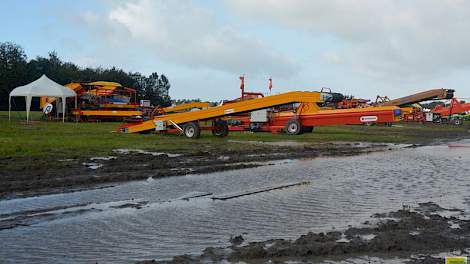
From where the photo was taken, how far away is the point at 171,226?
24.7 ft

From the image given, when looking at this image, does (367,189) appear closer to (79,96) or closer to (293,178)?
(293,178)

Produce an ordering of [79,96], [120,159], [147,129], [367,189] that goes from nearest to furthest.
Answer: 1. [367,189]
2. [120,159]
3. [147,129]
4. [79,96]

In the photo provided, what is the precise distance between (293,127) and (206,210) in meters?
20.4

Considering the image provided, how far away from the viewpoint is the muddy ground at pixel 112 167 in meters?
10.1

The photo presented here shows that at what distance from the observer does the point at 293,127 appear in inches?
1131

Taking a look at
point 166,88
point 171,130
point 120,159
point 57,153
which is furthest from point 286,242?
point 166,88

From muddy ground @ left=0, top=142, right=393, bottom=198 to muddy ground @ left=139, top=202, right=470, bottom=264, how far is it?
4.75 metres

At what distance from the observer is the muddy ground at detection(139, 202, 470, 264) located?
5.96 m

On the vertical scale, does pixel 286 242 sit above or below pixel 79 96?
below

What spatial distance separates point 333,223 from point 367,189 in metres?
3.72

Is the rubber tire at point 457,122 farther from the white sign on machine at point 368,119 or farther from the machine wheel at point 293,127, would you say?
the machine wheel at point 293,127

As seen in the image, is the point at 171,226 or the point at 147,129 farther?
the point at 147,129

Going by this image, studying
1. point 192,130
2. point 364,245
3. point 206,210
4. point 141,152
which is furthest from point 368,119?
point 364,245

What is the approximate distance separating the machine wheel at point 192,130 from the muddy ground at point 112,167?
484 centimetres
